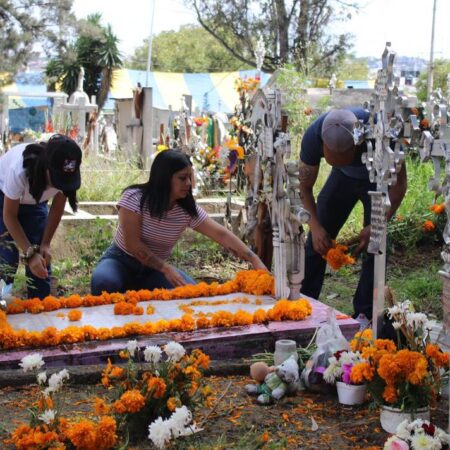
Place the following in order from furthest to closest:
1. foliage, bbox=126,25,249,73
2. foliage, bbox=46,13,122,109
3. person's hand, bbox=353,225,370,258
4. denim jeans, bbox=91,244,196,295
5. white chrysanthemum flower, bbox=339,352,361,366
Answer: foliage, bbox=126,25,249,73 < foliage, bbox=46,13,122,109 < denim jeans, bbox=91,244,196,295 < person's hand, bbox=353,225,370,258 < white chrysanthemum flower, bbox=339,352,361,366

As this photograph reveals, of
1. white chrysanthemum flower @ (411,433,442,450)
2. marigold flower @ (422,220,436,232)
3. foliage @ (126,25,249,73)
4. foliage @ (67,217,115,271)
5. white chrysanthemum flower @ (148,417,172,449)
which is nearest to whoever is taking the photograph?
white chrysanthemum flower @ (148,417,172,449)

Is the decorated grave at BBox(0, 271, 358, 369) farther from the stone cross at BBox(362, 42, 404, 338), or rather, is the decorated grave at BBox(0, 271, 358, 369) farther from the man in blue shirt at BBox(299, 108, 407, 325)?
the stone cross at BBox(362, 42, 404, 338)

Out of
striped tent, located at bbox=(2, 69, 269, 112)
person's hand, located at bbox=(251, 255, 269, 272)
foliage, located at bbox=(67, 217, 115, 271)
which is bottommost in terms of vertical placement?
foliage, located at bbox=(67, 217, 115, 271)

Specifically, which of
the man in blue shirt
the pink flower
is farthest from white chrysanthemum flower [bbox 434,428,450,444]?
the man in blue shirt

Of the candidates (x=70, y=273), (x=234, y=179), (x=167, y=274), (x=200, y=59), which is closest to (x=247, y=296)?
(x=167, y=274)

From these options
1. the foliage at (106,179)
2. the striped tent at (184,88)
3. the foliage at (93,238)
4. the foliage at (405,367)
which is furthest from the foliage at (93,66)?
the foliage at (405,367)

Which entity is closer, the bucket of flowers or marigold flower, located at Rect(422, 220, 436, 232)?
the bucket of flowers

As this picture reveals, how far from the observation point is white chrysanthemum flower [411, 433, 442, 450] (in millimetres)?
2619

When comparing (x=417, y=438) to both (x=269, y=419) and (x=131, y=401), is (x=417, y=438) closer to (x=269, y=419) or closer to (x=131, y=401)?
(x=269, y=419)

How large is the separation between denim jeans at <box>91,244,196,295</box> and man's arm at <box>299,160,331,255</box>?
2.80 ft

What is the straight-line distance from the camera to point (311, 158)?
16.3 ft

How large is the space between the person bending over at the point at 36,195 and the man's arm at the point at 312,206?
1386 millimetres

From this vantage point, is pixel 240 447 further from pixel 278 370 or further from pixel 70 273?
pixel 70 273

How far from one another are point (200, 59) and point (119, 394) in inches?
2187
